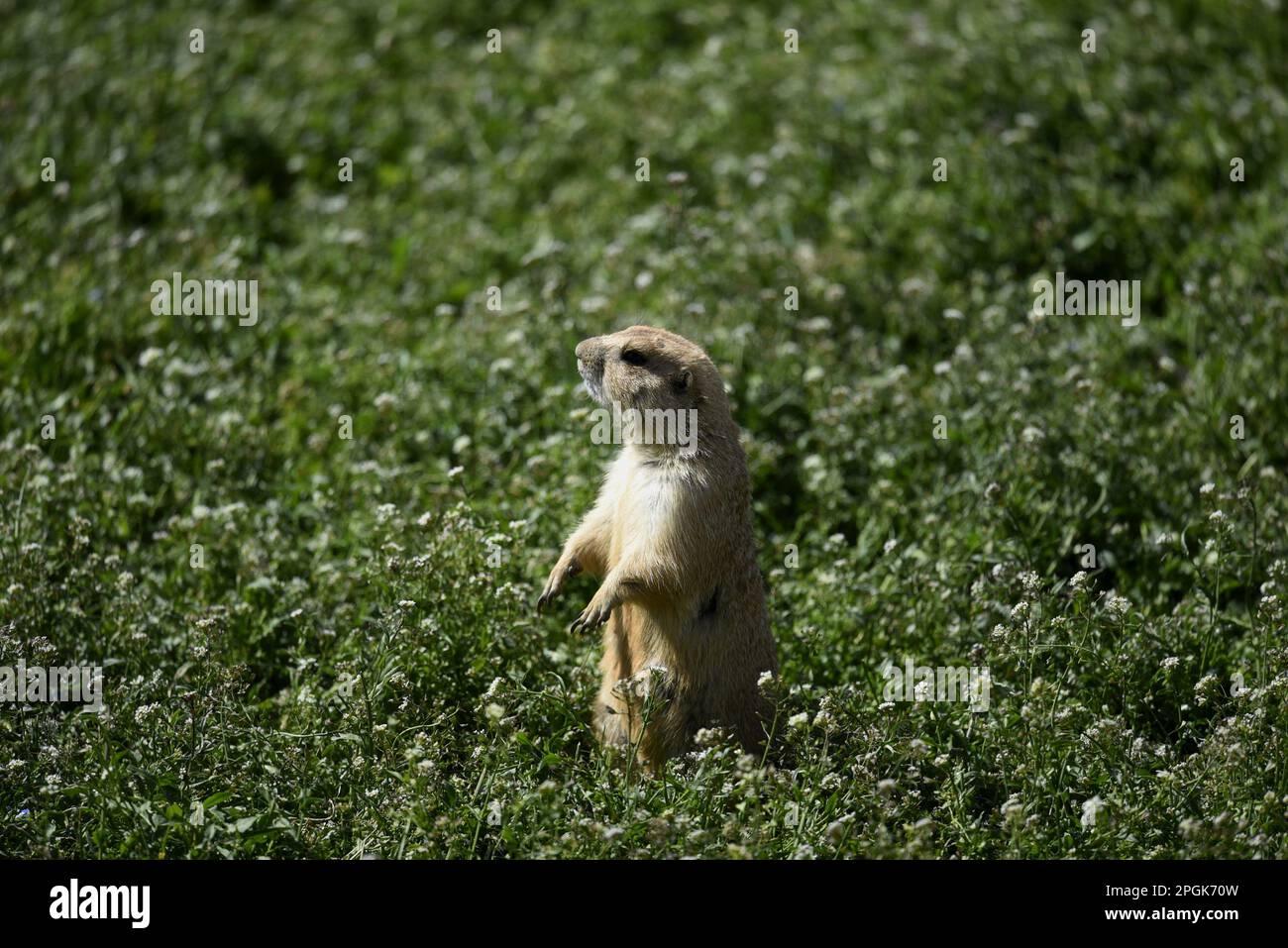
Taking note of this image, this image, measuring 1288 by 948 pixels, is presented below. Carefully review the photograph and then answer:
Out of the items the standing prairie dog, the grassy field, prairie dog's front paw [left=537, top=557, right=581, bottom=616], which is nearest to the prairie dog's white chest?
the standing prairie dog

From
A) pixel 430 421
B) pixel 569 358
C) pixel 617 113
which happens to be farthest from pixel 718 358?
→ pixel 617 113

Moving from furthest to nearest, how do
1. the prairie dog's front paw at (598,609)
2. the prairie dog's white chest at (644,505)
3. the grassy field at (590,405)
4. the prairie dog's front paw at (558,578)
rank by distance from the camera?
the prairie dog's front paw at (558,578)
the prairie dog's white chest at (644,505)
the prairie dog's front paw at (598,609)
the grassy field at (590,405)

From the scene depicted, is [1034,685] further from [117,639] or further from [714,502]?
[117,639]

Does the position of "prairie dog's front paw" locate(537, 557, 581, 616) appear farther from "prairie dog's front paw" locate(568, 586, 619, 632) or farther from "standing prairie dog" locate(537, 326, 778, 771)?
"prairie dog's front paw" locate(568, 586, 619, 632)

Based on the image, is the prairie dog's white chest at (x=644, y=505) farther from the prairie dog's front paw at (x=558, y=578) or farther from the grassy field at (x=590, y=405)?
the grassy field at (x=590, y=405)

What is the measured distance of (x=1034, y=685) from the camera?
4.88 m

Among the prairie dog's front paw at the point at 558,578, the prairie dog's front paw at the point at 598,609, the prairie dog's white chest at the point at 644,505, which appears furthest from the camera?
the prairie dog's front paw at the point at 558,578

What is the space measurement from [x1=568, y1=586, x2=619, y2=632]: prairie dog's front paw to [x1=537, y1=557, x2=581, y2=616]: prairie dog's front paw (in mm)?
333

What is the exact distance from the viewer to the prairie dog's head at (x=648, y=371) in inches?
218

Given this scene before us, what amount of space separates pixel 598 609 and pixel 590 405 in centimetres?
205

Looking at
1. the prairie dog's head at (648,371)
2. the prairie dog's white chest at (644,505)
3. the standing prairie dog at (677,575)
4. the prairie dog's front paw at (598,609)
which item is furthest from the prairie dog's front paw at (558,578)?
the prairie dog's head at (648,371)

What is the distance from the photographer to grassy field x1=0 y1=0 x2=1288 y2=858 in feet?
16.1

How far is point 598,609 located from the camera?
5.13 metres

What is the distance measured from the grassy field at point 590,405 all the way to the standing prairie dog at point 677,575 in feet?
0.72
